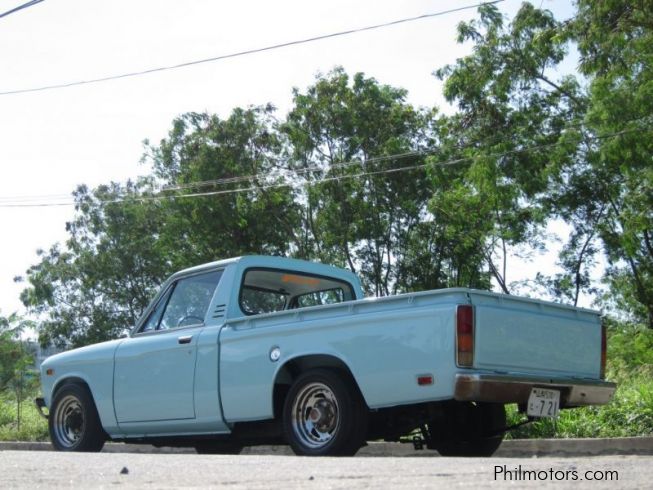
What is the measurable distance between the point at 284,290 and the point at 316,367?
2.01 meters

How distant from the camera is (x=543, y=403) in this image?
7586 mm

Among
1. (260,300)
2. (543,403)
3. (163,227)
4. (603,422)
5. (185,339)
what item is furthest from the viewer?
(163,227)

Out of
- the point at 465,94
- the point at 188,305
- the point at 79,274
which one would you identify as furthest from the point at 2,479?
the point at 79,274

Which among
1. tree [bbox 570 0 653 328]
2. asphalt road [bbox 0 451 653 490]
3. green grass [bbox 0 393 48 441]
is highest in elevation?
tree [bbox 570 0 653 328]

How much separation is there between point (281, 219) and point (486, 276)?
25.9 feet

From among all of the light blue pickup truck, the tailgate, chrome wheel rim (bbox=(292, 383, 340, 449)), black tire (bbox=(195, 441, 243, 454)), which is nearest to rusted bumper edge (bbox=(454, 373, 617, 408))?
the light blue pickup truck

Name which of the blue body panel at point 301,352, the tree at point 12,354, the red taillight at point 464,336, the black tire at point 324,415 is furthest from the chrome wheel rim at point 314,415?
the tree at point 12,354

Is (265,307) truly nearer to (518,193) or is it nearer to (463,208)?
(518,193)

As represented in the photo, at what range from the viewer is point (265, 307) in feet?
31.4

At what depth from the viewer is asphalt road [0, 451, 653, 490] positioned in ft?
15.5

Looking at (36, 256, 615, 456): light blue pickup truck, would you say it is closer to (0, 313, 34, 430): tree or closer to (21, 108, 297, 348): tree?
(0, 313, 34, 430): tree

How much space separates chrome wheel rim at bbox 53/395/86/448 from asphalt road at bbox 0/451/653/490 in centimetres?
358

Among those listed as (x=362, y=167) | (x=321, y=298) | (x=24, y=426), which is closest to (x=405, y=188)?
(x=362, y=167)

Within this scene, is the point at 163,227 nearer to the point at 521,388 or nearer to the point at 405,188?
the point at 405,188
